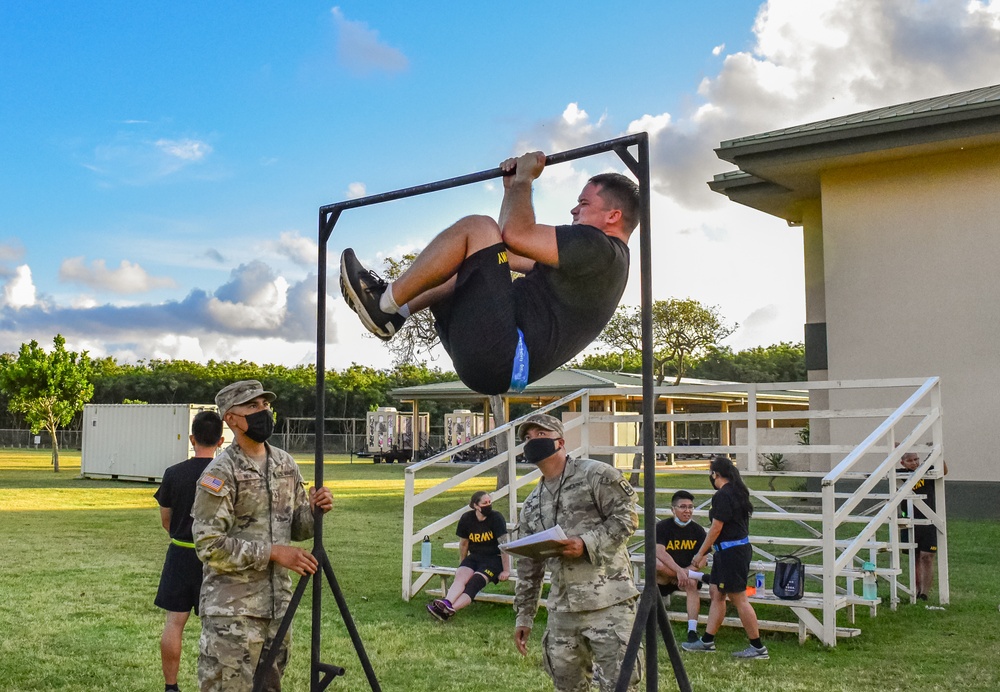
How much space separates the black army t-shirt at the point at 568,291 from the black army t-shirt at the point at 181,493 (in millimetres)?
3109

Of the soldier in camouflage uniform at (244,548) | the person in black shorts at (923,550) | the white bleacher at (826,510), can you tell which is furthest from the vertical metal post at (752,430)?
the soldier in camouflage uniform at (244,548)

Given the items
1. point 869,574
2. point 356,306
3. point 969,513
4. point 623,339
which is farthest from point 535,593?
point 623,339

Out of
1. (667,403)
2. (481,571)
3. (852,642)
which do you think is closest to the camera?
(852,642)

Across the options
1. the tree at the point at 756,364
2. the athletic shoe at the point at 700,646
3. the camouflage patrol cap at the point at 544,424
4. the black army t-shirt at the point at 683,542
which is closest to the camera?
the camouflage patrol cap at the point at 544,424

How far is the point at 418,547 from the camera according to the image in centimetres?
1409

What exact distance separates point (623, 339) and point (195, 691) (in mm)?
26751

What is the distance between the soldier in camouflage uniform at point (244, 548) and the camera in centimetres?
425

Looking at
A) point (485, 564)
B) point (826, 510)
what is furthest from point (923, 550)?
point (485, 564)

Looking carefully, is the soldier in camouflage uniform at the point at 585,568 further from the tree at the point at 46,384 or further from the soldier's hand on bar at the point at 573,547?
the tree at the point at 46,384

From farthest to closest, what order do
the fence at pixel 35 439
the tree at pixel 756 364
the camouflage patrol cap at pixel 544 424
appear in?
1. the tree at pixel 756 364
2. the fence at pixel 35 439
3. the camouflage patrol cap at pixel 544 424

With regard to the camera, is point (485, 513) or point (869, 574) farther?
point (485, 513)

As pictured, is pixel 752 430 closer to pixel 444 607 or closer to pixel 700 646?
pixel 700 646

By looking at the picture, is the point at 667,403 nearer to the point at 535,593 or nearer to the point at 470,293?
the point at 535,593

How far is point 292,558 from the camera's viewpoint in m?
4.29
